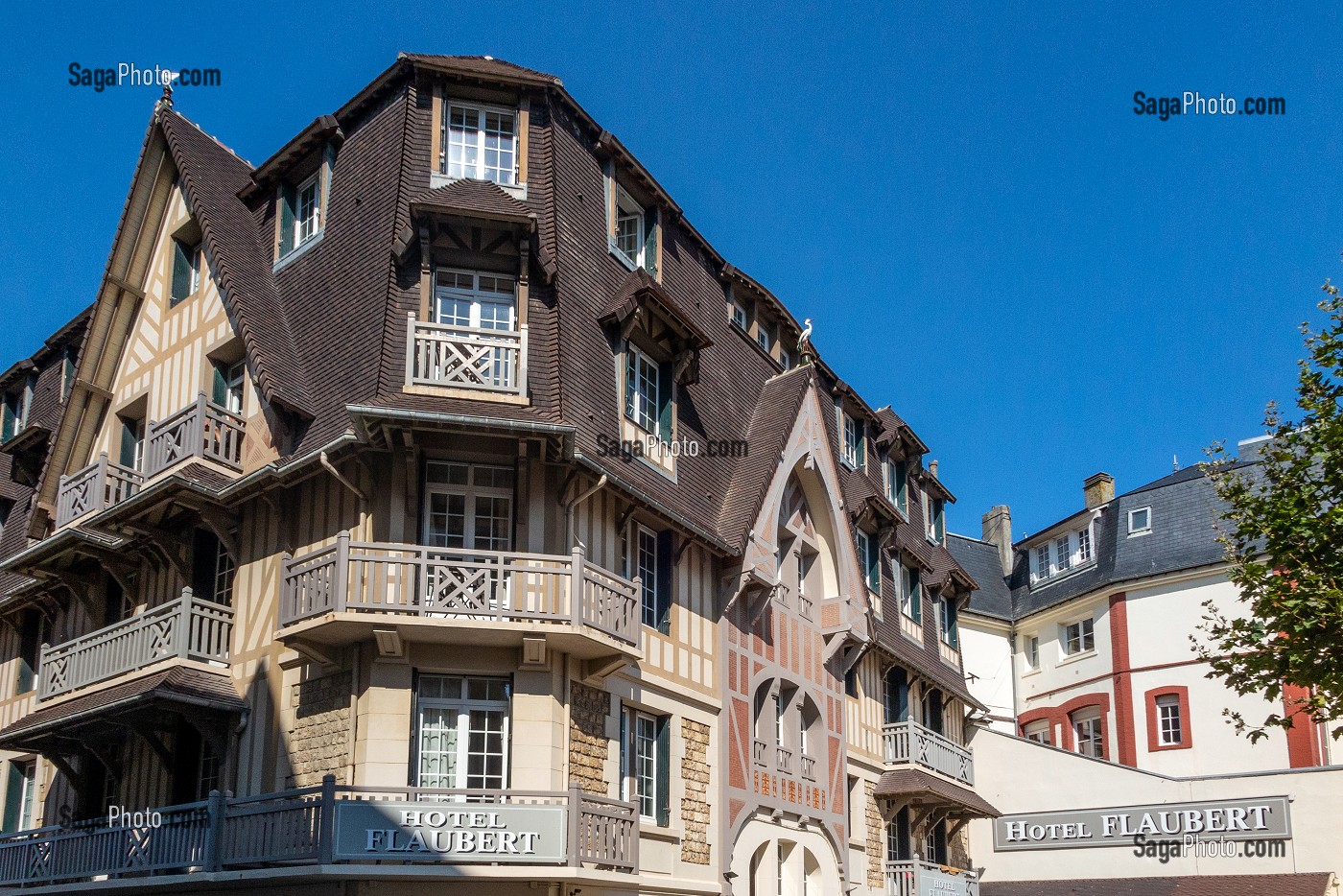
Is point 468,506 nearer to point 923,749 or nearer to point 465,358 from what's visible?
point 465,358

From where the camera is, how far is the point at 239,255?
845 inches

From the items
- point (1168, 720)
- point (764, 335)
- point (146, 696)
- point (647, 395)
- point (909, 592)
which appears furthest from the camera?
point (1168, 720)

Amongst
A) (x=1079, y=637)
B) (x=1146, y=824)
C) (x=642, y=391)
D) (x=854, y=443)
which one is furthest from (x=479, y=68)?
(x=1079, y=637)

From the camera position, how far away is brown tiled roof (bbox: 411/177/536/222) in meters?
18.4

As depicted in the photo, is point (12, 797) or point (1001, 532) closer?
point (12, 797)

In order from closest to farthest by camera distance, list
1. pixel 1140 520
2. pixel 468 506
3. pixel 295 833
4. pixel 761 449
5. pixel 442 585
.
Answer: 1. pixel 295 833
2. pixel 442 585
3. pixel 468 506
4. pixel 761 449
5. pixel 1140 520

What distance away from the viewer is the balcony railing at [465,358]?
58.6 feet

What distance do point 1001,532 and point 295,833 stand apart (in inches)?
1340

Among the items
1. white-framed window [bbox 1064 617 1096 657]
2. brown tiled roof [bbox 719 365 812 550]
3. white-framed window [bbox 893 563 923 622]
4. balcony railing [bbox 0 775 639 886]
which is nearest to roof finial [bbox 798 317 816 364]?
brown tiled roof [bbox 719 365 812 550]

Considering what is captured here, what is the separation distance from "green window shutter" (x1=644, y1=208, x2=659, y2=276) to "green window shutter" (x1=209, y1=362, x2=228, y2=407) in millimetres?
6866

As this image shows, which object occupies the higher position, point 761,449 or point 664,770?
point 761,449

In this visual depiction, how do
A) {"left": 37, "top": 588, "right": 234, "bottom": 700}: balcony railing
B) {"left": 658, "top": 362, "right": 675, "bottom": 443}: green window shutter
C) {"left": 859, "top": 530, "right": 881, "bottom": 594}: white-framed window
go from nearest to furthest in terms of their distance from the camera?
{"left": 37, "top": 588, "right": 234, "bottom": 700}: balcony railing < {"left": 658, "top": 362, "right": 675, "bottom": 443}: green window shutter < {"left": 859, "top": 530, "right": 881, "bottom": 594}: white-framed window

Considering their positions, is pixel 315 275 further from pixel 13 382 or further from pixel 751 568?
pixel 13 382

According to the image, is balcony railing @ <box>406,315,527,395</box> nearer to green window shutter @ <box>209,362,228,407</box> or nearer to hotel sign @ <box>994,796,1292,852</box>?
green window shutter @ <box>209,362,228,407</box>
